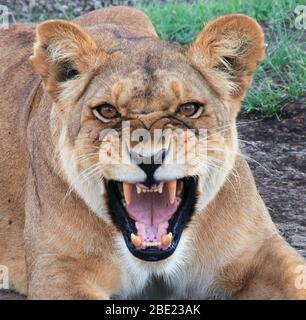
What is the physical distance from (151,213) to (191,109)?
360 millimetres

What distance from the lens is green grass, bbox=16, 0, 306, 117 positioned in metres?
6.14

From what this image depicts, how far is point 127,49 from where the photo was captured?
378cm

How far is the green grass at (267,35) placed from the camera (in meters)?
6.14


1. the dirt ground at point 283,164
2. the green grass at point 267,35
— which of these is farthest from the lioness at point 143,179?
the green grass at point 267,35

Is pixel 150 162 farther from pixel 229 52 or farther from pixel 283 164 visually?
pixel 283 164

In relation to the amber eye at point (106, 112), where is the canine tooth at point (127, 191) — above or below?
below

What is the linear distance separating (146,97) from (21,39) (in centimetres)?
158

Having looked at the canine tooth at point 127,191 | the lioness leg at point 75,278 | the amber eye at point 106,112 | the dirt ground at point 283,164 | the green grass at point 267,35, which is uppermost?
the amber eye at point 106,112

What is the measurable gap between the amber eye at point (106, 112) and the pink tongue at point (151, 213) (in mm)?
236

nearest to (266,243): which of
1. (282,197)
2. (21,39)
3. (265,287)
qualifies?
(265,287)

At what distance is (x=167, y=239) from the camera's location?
11.6ft

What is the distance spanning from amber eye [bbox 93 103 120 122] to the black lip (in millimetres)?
206

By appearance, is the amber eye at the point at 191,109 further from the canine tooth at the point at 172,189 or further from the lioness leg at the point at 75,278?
the lioness leg at the point at 75,278

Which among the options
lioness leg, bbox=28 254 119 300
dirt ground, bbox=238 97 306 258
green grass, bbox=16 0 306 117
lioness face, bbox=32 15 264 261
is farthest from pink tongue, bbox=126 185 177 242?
green grass, bbox=16 0 306 117
